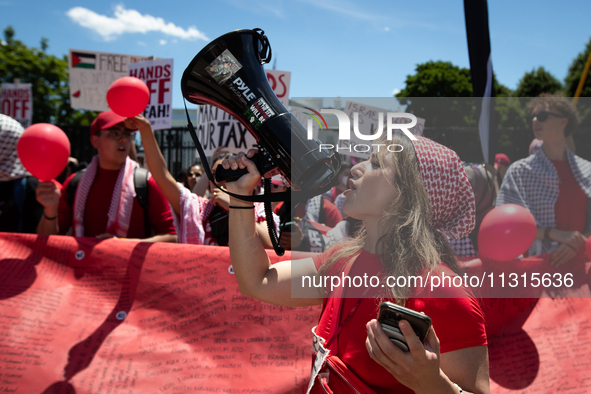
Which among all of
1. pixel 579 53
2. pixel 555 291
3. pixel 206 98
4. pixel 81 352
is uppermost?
pixel 579 53

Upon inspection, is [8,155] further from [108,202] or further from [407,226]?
[407,226]

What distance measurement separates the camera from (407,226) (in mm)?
1282

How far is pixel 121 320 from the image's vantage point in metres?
2.14

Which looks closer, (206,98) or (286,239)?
(206,98)

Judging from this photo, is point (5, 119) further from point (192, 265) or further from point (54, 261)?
point (192, 265)

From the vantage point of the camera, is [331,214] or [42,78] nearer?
[331,214]

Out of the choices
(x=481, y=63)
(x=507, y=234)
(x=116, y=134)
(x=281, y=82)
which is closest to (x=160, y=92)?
(x=281, y=82)

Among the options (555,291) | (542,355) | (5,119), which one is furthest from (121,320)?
(555,291)

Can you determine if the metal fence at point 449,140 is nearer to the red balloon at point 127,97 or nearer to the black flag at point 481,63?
the black flag at point 481,63

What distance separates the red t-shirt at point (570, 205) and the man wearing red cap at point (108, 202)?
2719mm

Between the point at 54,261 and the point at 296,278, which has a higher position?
the point at 296,278

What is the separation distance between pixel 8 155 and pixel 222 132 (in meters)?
2.33

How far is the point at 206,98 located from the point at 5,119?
246 cm

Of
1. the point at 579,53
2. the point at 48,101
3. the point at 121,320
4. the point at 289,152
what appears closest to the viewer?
the point at 289,152
